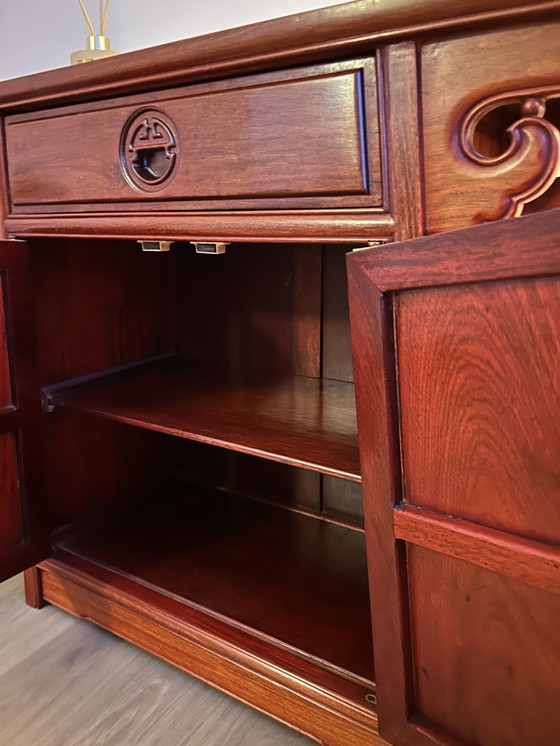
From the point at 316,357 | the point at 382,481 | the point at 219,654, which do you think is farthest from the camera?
the point at 316,357

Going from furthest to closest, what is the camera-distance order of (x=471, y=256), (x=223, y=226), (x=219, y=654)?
(x=219, y=654) → (x=223, y=226) → (x=471, y=256)

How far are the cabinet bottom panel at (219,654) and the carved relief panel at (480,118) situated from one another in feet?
1.83

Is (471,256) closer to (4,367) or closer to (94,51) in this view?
(4,367)

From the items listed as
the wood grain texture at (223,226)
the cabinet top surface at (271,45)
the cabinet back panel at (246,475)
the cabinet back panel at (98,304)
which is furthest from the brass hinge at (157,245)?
the cabinet back panel at (246,475)

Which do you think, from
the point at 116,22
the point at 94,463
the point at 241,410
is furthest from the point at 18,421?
the point at 116,22

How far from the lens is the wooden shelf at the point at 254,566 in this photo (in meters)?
0.84

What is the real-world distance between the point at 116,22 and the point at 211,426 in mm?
898

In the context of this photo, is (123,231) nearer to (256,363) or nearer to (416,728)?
(256,363)

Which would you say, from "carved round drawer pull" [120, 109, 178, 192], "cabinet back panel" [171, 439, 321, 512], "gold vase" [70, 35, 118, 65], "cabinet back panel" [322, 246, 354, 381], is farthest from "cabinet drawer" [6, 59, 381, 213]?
"cabinet back panel" [171, 439, 321, 512]

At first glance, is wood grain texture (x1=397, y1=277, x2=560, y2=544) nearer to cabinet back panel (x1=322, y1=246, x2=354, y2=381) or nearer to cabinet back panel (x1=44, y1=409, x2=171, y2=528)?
cabinet back panel (x1=322, y1=246, x2=354, y2=381)

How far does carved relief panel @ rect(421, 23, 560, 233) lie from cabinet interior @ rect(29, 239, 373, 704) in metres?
0.37

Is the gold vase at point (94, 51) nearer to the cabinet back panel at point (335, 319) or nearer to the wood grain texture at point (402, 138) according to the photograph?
the cabinet back panel at point (335, 319)

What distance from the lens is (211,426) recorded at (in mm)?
867

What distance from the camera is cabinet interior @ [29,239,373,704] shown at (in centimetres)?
89
